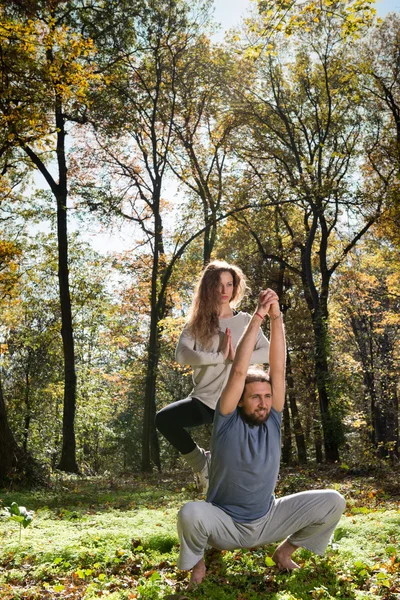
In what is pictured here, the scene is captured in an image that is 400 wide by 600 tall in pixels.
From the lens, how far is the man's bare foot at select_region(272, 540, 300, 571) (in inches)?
162

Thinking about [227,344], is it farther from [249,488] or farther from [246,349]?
[249,488]

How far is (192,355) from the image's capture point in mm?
5309

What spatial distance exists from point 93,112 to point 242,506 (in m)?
17.2

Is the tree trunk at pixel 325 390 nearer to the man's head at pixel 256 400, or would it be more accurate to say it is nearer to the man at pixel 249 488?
the man at pixel 249 488

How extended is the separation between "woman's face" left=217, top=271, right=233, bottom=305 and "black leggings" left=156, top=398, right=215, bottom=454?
99cm

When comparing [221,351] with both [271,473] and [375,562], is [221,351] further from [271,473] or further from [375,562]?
[375,562]

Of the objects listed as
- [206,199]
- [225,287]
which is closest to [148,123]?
[206,199]

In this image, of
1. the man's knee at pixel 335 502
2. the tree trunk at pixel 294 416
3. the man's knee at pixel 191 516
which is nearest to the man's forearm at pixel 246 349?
the man's knee at pixel 191 516

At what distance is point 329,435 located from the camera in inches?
713

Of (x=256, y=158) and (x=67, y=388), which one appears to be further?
(x=256, y=158)

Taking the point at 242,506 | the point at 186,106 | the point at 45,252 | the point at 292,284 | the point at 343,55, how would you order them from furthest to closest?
the point at 45,252
the point at 292,284
the point at 186,106
the point at 343,55
the point at 242,506

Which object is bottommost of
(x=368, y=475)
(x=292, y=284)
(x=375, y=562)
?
(x=368, y=475)

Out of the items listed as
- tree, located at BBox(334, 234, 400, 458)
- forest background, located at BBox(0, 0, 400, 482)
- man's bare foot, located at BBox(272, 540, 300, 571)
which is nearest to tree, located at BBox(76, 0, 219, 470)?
forest background, located at BBox(0, 0, 400, 482)

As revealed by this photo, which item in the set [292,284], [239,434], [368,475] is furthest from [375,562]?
[292,284]
